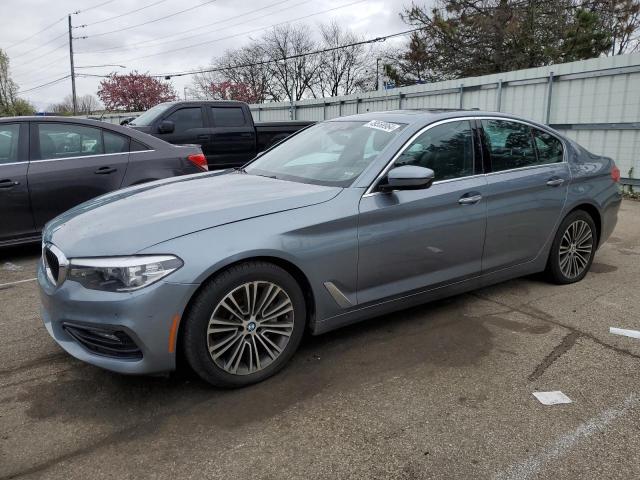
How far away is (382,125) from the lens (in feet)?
12.7

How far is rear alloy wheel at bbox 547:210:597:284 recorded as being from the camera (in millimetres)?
4555

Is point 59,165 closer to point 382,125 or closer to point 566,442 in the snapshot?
point 382,125

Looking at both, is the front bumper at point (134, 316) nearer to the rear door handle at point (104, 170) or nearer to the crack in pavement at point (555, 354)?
the crack in pavement at point (555, 354)

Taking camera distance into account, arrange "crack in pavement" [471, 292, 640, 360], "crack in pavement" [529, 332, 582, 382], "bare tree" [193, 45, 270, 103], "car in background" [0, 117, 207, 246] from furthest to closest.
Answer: "bare tree" [193, 45, 270, 103]
"car in background" [0, 117, 207, 246]
"crack in pavement" [471, 292, 640, 360]
"crack in pavement" [529, 332, 582, 382]

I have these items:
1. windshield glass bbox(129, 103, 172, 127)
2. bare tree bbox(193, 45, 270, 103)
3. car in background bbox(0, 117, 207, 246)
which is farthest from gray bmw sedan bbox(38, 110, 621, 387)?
bare tree bbox(193, 45, 270, 103)

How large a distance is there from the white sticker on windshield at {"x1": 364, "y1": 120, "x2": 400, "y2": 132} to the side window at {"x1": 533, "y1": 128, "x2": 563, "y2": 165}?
1.45 meters

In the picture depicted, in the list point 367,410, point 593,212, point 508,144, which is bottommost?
point 367,410

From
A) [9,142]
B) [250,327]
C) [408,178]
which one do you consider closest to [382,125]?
[408,178]

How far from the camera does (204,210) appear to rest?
296 centimetres

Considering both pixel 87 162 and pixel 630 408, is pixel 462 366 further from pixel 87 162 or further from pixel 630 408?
pixel 87 162

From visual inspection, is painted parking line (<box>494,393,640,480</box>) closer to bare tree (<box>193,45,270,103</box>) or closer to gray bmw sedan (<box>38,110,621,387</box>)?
gray bmw sedan (<box>38,110,621,387</box>)

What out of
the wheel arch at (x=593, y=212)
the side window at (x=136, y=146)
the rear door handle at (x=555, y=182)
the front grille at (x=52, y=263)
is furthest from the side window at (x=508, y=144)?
the side window at (x=136, y=146)

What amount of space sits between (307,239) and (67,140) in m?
4.11

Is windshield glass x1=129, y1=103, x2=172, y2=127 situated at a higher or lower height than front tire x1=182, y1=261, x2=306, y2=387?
higher
